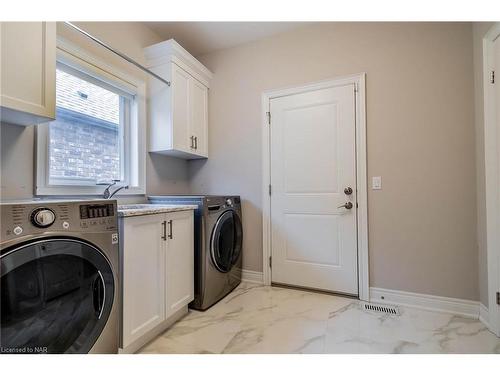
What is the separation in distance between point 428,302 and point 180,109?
9.19 feet

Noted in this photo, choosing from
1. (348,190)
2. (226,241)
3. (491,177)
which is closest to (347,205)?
(348,190)

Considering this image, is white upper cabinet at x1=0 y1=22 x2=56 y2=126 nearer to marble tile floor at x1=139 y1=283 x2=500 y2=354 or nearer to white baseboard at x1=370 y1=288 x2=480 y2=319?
marble tile floor at x1=139 y1=283 x2=500 y2=354

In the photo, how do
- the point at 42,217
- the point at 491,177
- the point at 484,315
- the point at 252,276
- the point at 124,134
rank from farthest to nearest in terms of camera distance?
the point at 252,276 < the point at 124,134 < the point at 484,315 < the point at 491,177 < the point at 42,217

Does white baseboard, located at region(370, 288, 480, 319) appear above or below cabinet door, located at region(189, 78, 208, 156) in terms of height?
below

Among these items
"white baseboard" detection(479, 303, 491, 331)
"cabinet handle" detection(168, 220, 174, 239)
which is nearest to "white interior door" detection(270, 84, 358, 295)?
"white baseboard" detection(479, 303, 491, 331)

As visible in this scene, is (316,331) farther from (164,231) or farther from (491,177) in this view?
(491,177)

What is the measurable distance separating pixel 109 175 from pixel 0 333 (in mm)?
1382

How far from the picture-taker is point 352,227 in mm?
2145

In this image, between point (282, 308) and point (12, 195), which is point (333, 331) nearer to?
point (282, 308)

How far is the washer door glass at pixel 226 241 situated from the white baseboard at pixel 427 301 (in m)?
1.31

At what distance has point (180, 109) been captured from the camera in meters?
2.34

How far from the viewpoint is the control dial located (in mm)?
902

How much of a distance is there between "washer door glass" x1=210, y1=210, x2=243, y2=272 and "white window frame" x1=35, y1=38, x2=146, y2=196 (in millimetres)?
830
